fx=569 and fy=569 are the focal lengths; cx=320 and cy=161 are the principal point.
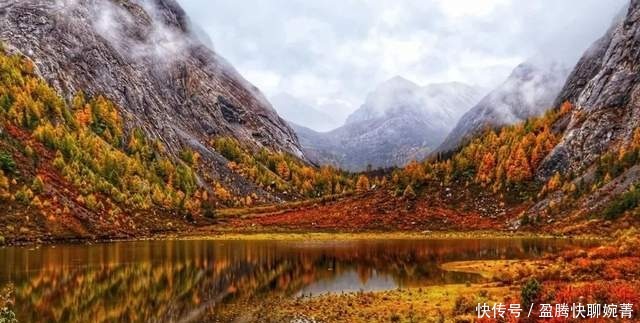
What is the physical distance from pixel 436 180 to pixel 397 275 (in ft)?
421

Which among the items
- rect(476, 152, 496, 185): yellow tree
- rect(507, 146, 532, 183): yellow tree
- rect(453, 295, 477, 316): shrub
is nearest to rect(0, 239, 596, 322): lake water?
rect(453, 295, 477, 316): shrub

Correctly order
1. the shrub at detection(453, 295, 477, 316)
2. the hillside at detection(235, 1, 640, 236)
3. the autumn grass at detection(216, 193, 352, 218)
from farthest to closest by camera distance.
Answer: the autumn grass at detection(216, 193, 352, 218), the hillside at detection(235, 1, 640, 236), the shrub at detection(453, 295, 477, 316)

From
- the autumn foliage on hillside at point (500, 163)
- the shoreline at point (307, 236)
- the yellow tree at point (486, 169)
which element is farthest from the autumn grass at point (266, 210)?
the yellow tree at point (486, 169)

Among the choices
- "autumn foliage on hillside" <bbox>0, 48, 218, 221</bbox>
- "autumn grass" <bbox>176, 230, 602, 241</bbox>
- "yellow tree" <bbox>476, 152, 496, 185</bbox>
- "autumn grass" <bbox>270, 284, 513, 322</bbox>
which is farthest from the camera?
"yellow tree" <bbox>476, 152, 496, 185</bbox>

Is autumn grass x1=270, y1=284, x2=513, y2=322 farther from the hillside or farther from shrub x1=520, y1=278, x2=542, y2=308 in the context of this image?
the hillside

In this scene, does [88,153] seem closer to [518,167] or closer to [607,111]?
[518,167]

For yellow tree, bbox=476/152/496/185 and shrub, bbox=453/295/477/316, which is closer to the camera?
shrub, bbox=453/295/477/316

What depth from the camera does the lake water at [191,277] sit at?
119ft

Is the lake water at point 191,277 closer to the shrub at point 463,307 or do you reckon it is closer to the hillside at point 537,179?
the shrub at point 463,307

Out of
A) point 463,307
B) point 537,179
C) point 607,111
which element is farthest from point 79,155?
point 607,111

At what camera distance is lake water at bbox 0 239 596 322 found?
36.2 metres

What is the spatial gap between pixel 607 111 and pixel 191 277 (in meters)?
140

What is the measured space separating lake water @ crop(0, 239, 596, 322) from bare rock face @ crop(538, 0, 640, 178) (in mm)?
86110

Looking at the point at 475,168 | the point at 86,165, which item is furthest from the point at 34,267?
the point at 475,168
